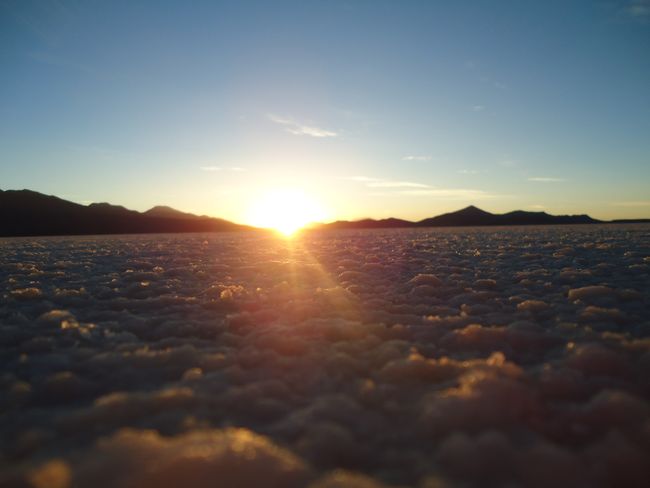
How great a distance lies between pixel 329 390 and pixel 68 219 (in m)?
155

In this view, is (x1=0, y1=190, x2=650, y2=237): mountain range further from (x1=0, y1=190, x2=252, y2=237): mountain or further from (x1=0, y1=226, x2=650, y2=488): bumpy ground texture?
(x1=0, y1=226, x2=650, y2=488): bumpy ground texture

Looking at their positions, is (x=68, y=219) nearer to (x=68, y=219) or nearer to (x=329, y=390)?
(x=68, y=219)

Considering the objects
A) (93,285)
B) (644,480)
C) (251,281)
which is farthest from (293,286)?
(644,480)

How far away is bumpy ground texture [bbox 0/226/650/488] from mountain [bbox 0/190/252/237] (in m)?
122

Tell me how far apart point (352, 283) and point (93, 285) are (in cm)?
807

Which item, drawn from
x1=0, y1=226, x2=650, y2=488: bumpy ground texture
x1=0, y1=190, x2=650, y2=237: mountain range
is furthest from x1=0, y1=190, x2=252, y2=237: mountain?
x1=0, y1=226, x2=650, y2=488: bumpy ground texture

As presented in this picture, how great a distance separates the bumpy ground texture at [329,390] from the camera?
11.6 ft

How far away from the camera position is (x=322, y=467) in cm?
356

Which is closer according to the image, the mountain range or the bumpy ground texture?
the bumpy ground texture

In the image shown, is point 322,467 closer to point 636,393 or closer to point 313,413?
point 313,413

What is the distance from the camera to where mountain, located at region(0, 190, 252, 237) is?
122956mm

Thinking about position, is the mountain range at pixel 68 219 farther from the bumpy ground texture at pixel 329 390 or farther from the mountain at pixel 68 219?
the bumpy ground texture at pixel 329 390

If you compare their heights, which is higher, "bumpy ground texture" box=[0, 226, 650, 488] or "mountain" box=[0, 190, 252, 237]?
"mountain" box=[0, 190, 252, 237]

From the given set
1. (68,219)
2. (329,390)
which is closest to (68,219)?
(68,219)
